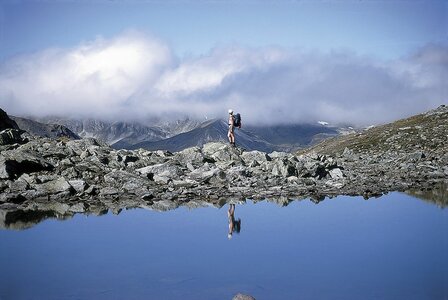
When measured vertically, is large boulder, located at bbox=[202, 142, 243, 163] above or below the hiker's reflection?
above

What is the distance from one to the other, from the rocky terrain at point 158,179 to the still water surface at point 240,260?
249 inches

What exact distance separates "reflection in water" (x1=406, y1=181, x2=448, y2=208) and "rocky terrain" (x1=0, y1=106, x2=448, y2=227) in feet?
3.70

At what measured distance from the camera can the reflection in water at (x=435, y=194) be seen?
1325 inches

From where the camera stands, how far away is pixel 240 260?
19.3m

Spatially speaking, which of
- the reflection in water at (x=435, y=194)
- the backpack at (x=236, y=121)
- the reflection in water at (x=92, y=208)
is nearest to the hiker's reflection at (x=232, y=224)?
the reflection in water at (x=92, y=208)

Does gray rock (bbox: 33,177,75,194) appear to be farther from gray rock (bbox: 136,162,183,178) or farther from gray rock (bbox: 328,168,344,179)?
gray rock (bbox: 328,168,344,179)

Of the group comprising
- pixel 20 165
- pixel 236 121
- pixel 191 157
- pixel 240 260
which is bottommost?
pixel 240 260

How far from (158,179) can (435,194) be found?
70.5 feet

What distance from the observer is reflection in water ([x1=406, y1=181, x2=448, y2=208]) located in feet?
110

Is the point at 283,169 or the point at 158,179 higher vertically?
the point at 283,169

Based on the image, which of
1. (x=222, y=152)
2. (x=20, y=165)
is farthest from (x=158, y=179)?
(x=222, y=152)

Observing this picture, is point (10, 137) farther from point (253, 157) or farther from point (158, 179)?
point (253, 157)

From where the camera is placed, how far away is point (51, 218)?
28.8m

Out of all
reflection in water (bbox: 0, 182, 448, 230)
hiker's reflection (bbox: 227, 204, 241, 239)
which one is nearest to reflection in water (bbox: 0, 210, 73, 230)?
reflection in water (bbox: 0, 182, 448, 230)
